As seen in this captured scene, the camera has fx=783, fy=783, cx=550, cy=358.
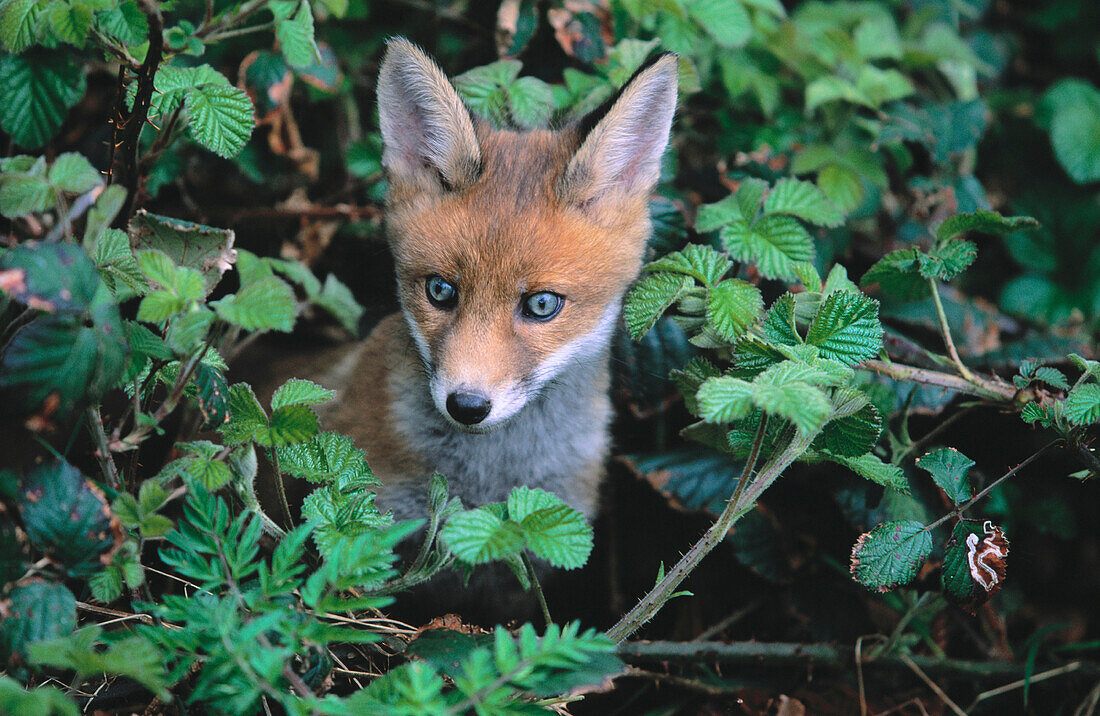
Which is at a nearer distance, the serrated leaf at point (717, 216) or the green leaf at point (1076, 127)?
the serrated leaf at point (717, 216)

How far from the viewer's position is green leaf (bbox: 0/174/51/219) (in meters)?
1.63

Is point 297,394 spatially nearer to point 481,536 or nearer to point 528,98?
point 481,536

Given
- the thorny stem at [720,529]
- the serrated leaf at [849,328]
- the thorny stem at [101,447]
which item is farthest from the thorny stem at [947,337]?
the thorny stem at [101,447]

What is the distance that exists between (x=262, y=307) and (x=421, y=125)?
114cm

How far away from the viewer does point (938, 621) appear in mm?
2760

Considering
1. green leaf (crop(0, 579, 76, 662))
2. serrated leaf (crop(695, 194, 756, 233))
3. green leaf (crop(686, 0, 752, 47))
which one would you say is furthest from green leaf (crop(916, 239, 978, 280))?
green leaf (crop(0, 579, 76, 662))

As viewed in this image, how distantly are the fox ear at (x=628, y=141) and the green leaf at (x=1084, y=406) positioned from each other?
1371 mm

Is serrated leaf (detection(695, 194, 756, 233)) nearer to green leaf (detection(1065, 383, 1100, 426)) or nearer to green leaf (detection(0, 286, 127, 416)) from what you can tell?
green leaf (detection(1065, 383, 1100, 426))

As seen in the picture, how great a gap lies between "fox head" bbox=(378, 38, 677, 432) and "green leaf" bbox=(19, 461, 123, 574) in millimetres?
882

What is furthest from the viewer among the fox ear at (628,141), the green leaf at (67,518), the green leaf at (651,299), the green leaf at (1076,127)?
the green leaf at (1076,127)

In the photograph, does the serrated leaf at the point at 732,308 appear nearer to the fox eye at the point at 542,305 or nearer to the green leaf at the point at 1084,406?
the fox eye at the point at 542,305

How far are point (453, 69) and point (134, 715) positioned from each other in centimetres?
276

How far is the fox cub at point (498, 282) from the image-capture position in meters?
2.31

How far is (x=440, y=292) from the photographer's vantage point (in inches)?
95.2
